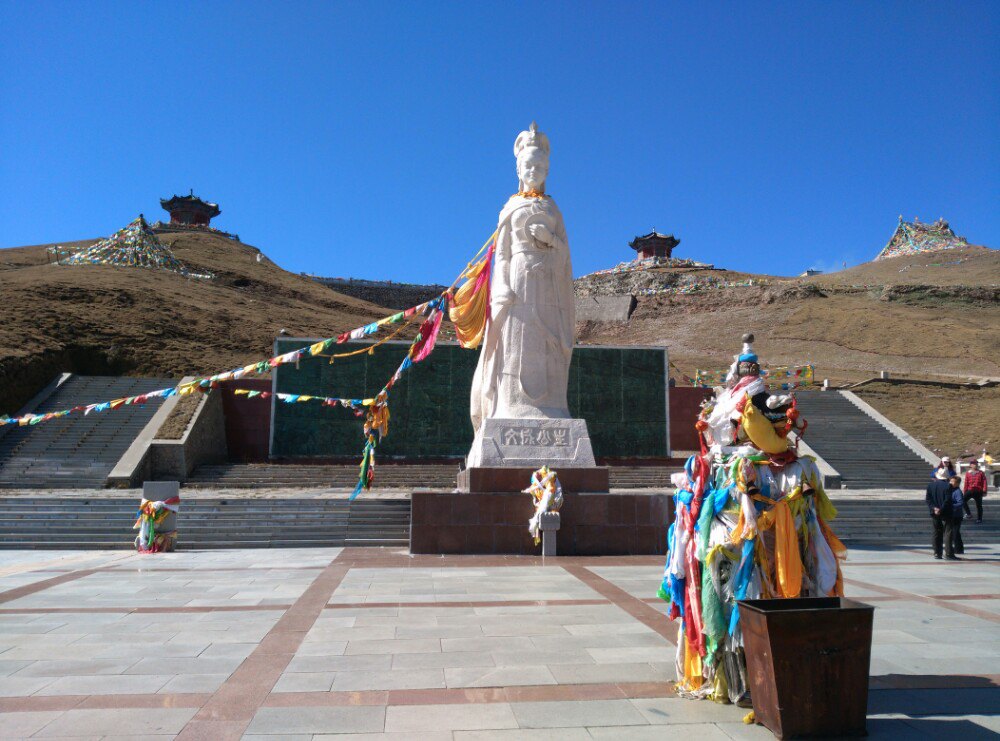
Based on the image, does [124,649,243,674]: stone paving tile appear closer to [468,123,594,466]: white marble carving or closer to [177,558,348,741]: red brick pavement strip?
[177,558,348,741]: red brick pavement strip

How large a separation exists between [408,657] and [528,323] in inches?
277

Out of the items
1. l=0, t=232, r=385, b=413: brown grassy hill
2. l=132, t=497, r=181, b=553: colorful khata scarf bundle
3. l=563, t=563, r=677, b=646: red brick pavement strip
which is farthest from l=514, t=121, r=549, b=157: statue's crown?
l=0, t=232, r=385, b=413: brown grassy hill

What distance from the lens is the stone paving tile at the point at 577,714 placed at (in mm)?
3604

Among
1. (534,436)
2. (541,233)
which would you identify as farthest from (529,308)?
(534,436)

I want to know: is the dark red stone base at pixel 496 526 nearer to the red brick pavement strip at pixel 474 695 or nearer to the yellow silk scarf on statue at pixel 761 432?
the red brick pavement strip at pixel 474 695

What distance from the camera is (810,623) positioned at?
3338mm

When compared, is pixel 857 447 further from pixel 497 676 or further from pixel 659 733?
pixel 659 733

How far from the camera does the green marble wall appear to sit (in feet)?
76.6

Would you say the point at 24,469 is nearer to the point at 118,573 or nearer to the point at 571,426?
the point at 118,573

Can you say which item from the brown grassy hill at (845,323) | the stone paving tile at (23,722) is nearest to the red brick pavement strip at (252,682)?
the stone paving tile at (23,722)

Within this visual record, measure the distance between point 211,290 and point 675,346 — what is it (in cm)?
3380

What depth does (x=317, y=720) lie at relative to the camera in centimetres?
363

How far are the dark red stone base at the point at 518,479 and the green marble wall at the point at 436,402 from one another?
13099 millimetres

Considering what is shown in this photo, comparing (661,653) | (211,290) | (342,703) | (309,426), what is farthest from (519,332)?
(211,290)
